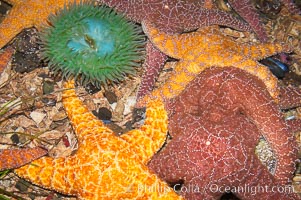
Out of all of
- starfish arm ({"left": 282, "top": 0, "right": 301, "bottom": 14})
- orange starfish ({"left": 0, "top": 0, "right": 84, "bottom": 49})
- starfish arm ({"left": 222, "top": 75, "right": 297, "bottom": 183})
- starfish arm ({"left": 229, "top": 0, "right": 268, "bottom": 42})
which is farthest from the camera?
starfish arm ({"left": 282, "top": 0, "right": 301, "bottom": 14})

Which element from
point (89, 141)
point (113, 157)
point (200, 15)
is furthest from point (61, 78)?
point (200, 15)

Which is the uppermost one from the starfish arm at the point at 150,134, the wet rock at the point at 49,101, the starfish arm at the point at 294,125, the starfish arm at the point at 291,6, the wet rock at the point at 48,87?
the starfish arm at the point at 291,6

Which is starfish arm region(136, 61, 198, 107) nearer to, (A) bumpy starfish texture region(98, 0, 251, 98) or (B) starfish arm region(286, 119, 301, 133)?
(A) bumpy starfish texture region(98, 0, 251, 98)

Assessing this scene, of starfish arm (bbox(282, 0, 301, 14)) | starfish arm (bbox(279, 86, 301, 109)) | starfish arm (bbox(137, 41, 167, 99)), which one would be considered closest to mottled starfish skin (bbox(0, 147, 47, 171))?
starfish arm (bbox(137, 41, 167, 99))

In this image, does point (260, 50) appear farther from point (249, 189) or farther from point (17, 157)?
point (17, 157)

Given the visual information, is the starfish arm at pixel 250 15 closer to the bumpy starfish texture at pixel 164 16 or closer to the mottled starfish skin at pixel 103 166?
the bumpy starfish texture at pixel 164 16

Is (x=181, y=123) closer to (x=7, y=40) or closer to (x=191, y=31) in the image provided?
(x=191, y=31)

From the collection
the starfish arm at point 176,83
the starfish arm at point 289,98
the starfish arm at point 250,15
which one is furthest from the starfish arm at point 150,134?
the starfish arm at point 250,15
